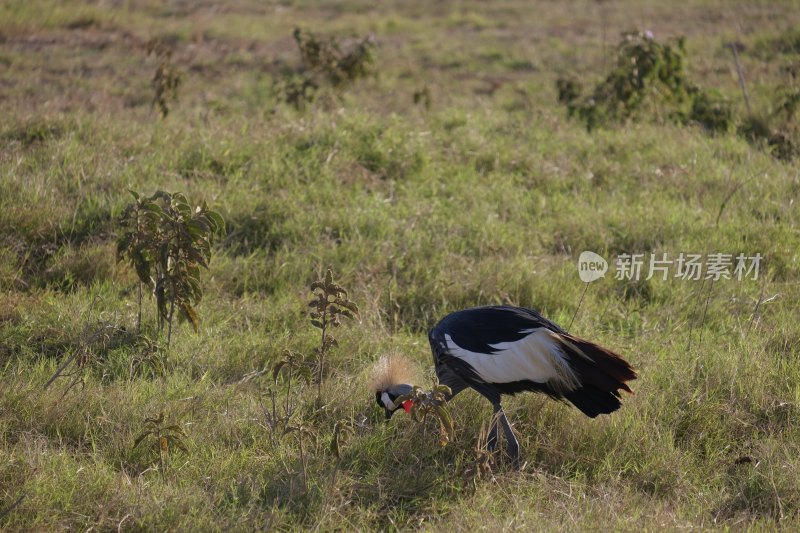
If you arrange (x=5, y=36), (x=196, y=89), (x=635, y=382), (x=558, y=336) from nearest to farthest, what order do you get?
1. (x=558, y=336)
2. (x=635, y=382)
3. (x=196, y=89)
4. (x=5, y=36)

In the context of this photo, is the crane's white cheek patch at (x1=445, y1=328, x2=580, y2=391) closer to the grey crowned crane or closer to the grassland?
the grey crowned crane

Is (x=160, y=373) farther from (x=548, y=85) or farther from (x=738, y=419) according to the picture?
(x=548, y=85)

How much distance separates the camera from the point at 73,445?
3.64 meters

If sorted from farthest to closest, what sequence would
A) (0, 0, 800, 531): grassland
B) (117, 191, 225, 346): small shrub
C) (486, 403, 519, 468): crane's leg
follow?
(117, 191, 225, 346): small shrub
(486, 403, 519, 468): crane's leg
(0, 0, 800, 531): grassland

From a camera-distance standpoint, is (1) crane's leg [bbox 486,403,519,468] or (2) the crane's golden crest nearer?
(1) crane's leg [bbox 486,403,519,468]

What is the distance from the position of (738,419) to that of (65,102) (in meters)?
6.40

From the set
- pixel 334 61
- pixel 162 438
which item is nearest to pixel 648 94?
pixel 334 61

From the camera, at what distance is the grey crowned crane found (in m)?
3.50

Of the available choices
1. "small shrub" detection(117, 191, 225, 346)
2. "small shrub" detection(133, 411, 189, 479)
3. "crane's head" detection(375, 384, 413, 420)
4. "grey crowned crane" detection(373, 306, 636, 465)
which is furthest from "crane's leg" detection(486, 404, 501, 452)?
"small shrub" detection(117, 191, 225, 346)

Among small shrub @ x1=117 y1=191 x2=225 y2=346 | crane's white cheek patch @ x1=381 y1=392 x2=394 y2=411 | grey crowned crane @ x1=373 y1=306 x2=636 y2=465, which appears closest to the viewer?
grey crowned crane @ x1=373 y1=306 x2=636 y2=465

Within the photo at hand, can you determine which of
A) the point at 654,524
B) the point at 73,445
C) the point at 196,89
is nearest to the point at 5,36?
the point at 196,89

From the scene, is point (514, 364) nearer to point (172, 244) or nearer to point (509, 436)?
point (509, 436)

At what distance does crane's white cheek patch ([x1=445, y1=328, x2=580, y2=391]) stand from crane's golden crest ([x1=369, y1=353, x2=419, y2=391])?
0.30 m

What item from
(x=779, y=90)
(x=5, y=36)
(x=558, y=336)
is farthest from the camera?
(x=5, y=36)
